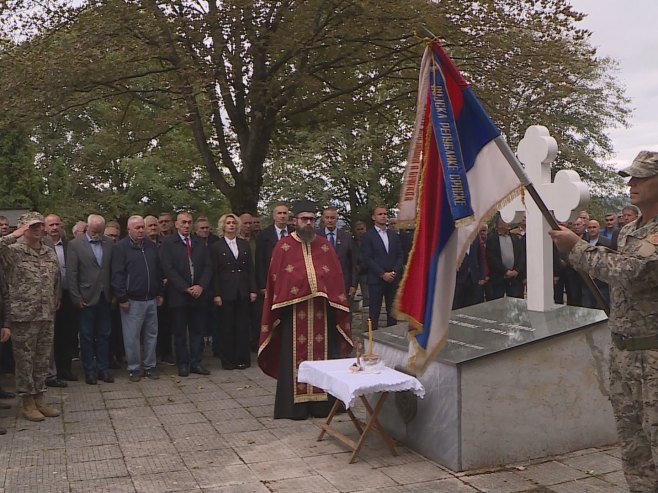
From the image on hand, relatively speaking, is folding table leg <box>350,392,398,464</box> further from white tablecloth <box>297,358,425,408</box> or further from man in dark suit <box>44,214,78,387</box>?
man in dark suit <box>44,214,78,387</box>

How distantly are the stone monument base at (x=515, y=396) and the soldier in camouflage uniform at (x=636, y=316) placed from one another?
144cm

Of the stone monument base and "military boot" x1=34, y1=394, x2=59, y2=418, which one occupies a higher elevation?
the stone monument base

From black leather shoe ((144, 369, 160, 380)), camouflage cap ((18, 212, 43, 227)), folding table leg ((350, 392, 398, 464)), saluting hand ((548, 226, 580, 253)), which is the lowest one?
black leather shoe ((144, 369, 160, 380))

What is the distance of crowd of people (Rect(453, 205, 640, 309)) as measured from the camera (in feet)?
35.1

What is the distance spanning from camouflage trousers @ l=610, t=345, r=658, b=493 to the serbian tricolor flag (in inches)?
38.4

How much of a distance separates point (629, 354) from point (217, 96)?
32.1ft

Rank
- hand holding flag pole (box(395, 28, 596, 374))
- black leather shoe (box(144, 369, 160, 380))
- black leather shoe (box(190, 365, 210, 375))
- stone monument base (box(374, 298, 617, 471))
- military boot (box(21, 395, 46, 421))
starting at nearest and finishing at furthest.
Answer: hand holding flag pole (box(395, 28, 596, 374)) < stone monument base (box(374, 298, 617, 471)) < military boot (box(21, 395, 46, 421)) < black leather shoe (box(144, 369, 160, 380)) < black leather shoe (box(190, 365, 210, 375))

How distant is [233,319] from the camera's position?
947cm

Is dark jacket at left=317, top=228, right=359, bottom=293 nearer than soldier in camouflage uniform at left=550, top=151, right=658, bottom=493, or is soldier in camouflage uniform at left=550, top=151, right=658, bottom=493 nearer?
soldier in camouflage uniform at left=550, top=151, right=658, bottom=493

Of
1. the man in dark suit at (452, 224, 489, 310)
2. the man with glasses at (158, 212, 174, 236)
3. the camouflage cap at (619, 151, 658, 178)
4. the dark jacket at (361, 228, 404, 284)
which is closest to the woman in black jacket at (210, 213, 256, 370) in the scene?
the man with glasses at (158, 212, 174, 236)

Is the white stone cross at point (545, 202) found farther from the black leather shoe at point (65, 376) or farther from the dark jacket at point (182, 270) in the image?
the black leather shoe at point (65, 376)

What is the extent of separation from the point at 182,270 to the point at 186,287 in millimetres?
225

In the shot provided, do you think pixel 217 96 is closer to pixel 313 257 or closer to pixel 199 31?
pixel 199 31

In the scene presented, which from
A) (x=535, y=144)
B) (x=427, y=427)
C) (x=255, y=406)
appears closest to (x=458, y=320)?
(x=427, y=427)
